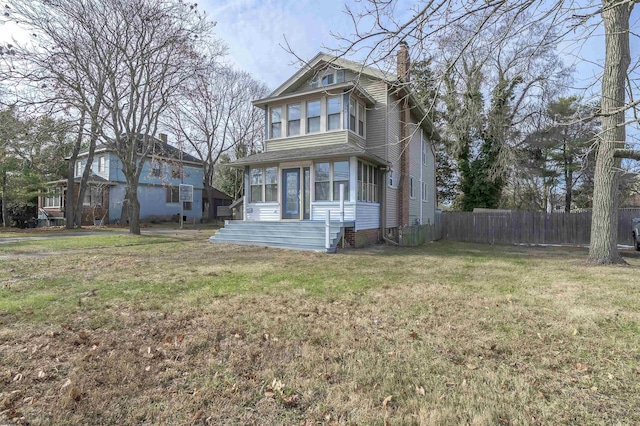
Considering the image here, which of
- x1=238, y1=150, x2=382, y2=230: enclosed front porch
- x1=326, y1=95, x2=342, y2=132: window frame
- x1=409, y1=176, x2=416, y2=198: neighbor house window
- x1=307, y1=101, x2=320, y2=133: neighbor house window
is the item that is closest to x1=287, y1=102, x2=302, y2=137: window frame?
x1=307, y1=101, x2=320, y2=133: neighbor house window

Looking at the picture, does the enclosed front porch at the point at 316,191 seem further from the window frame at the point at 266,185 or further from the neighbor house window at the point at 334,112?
the neighbor house window at the point at 334,112

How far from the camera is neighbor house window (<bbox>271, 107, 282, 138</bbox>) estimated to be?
50.1 feet

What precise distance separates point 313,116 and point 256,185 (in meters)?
3.86

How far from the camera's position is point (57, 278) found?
6383mm

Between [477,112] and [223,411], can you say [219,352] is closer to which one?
[223,411]

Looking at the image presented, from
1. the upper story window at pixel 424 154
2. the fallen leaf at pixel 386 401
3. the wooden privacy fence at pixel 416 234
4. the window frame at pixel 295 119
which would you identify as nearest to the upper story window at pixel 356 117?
the window frame at pixel 295 119

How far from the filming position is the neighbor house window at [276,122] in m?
15.3

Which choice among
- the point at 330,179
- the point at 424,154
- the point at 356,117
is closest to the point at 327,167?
the point at 330,179

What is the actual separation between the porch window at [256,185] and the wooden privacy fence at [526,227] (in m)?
11.1

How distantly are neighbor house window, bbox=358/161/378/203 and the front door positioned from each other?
2.61 m

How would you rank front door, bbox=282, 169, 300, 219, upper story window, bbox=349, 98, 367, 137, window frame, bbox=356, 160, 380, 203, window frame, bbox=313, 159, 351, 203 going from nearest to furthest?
window frame, bbox=313, 159, 351, 203 → window frame, bbox=356, 160, 380, 203 → upper story window, bbox=349, 98, 367, 137 → front door, bbox=282, 169, 300, 219

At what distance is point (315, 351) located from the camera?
3332 millimetres

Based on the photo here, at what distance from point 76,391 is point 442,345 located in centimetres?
324

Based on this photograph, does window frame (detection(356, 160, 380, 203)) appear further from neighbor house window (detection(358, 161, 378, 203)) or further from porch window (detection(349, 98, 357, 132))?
porch window (detection(349, 98, 357, 132))
